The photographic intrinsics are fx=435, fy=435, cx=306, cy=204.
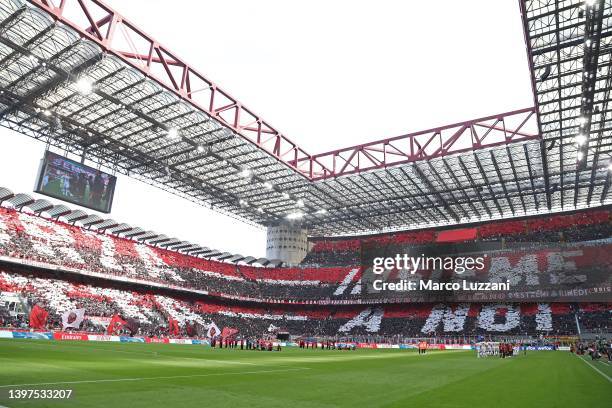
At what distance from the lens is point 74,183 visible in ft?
133

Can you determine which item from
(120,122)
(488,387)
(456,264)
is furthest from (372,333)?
(488,387)

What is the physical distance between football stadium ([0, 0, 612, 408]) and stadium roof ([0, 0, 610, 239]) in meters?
→ 0.21

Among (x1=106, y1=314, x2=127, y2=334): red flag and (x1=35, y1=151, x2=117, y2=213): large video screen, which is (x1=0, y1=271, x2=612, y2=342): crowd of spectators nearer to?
(x1=106, y1=314, x2=127, y2=334): red flag

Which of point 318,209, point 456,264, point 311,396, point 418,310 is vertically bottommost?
point 311,396

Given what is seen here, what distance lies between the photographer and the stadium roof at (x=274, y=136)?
27.5m

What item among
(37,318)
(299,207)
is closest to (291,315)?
(299,207)

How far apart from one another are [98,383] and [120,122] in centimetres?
3312

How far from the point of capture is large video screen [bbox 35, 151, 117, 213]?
38344 millimetres

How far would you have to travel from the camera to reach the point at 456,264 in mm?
61250

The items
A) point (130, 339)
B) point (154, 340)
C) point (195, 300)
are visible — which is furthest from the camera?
point (195, 300)

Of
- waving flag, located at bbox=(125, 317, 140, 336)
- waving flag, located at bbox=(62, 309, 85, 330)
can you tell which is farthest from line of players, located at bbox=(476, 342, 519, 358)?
waving flag, located at bbox=(62, 309, 85, 330)

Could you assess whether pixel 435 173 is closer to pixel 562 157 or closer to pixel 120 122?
pixel 562 157

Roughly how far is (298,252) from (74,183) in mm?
42789

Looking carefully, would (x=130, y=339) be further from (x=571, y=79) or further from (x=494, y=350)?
(x=571, y=79)
